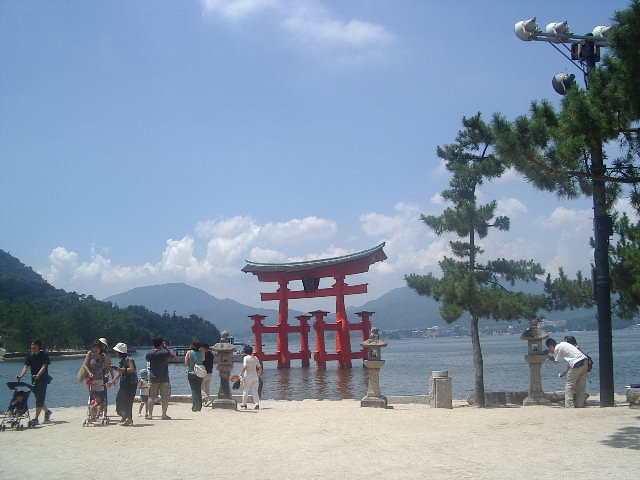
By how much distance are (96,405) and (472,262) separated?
9.21 meters

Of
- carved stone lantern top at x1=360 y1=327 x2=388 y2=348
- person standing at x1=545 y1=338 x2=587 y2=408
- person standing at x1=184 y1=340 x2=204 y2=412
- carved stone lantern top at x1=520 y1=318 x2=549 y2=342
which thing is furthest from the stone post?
person standing at x1=184 y1=340 x2=204 y2=412

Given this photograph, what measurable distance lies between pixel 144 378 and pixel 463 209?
8.22 metres

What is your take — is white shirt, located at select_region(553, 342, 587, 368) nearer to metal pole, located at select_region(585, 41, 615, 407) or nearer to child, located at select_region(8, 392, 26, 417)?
metal pole, located at select_region(585, 41, 615, 407)

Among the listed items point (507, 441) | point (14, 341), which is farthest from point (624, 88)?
point (14, 341)

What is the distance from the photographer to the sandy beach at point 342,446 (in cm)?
598

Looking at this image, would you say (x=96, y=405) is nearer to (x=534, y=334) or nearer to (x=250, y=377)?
(x=250, y=377)

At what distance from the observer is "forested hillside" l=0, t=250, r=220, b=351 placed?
197 feet

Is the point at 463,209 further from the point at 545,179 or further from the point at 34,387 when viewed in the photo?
the point at 34,387

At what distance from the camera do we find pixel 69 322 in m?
69.7

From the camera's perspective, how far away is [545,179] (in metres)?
8.97

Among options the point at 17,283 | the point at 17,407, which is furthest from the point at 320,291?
the point at 17,283

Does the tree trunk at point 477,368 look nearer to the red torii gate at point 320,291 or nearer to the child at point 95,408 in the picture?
the child at point 95,408

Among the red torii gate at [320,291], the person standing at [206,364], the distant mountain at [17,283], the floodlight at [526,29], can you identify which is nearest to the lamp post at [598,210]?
the floodlight at [526,29]

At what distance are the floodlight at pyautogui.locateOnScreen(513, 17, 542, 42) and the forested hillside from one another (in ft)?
196
